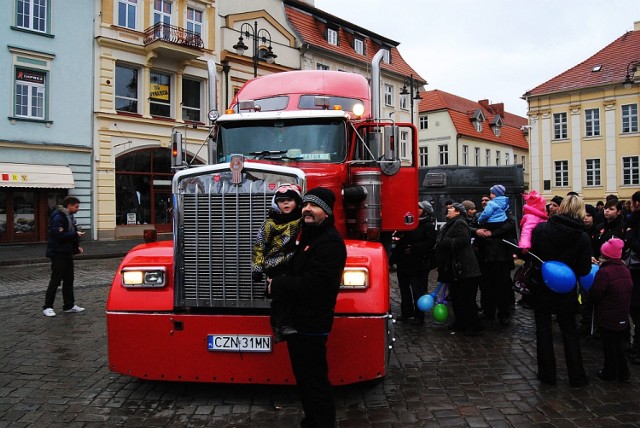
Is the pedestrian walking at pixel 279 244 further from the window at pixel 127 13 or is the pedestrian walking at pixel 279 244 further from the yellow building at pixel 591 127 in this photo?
the yellow building at pixel 591 127

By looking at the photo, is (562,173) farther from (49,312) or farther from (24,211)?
(49,312)

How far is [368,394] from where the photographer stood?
4.91 m

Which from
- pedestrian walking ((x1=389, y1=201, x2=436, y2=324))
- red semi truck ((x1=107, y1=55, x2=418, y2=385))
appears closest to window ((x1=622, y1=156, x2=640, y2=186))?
pedestrian walking ((x1=389, y1=201, x2=436, y2=324))

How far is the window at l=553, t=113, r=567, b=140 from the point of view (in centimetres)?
Result: 4292

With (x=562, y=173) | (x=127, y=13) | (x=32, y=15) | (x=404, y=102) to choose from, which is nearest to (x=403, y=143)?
(x=404, y=102)

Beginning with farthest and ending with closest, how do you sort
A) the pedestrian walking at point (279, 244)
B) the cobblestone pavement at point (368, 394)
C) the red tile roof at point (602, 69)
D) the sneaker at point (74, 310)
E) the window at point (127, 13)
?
the red tile roof at point (602, 69) < the window at point (127, 13) < the sneaker at point (74, 310) < the cobblestone pavement at point (368, 394) < the pedestrian walking at point (279, 244)

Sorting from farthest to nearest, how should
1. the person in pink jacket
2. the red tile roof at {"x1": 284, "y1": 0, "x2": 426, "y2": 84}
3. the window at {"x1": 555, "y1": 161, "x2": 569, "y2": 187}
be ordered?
the window at {"x1": 555, "y1": 161, "x2": 569, "y2": 187} → the red tile roof at {"x1": 284, "y1": 0, "x2": 426, "y2": 84} → the person in pink jacket

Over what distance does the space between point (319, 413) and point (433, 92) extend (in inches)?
2163

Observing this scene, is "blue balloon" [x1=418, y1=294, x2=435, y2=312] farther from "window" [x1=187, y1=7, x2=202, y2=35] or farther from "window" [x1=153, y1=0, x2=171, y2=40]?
"window" [x1=187, y1=7, x2=202, y2=35]

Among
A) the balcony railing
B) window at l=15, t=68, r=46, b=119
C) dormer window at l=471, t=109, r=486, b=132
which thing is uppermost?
dormer window at l=471, t=109, r=486, b=132

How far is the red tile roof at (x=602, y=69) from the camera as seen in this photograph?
40406 mm

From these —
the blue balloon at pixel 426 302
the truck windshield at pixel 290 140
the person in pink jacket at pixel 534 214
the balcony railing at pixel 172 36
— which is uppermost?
the balcony railing at pixel 172 36

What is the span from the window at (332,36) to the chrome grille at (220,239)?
33.6 metres


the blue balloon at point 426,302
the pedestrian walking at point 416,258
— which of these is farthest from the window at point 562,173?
the blue balloon at point 426,302
